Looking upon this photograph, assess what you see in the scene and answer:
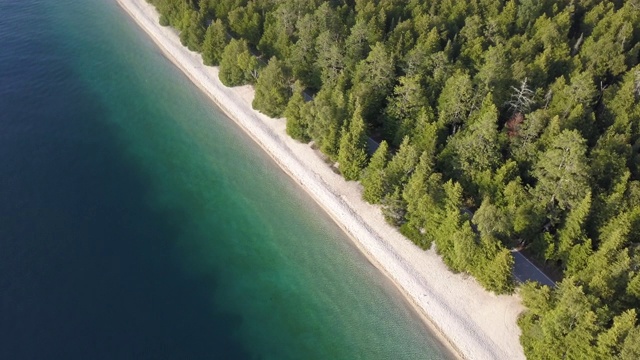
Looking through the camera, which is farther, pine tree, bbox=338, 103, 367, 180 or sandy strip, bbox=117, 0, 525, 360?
pine tree, bbox=338, 103, 367, 180

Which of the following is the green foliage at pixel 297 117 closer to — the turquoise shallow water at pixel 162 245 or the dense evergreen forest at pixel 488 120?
the dense evergreen forest at pixel 488 120

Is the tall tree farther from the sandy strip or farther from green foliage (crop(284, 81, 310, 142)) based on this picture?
green foliage (crop(284, 81, 310, 142))

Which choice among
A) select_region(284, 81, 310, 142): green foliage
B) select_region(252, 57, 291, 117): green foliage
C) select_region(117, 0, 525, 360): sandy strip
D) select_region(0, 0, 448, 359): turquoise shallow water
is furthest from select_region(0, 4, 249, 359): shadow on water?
select_region(252, 57, 291, 117): green foliage

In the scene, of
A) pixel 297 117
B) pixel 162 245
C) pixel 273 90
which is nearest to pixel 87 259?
pixel 162 245

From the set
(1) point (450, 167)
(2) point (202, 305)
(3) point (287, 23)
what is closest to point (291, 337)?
(2) point (202, 305)

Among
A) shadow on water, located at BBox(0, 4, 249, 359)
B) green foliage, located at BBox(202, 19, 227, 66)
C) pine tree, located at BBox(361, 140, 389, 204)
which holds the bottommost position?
shadow on water, located at BBox(0, 4, 249, 359)
